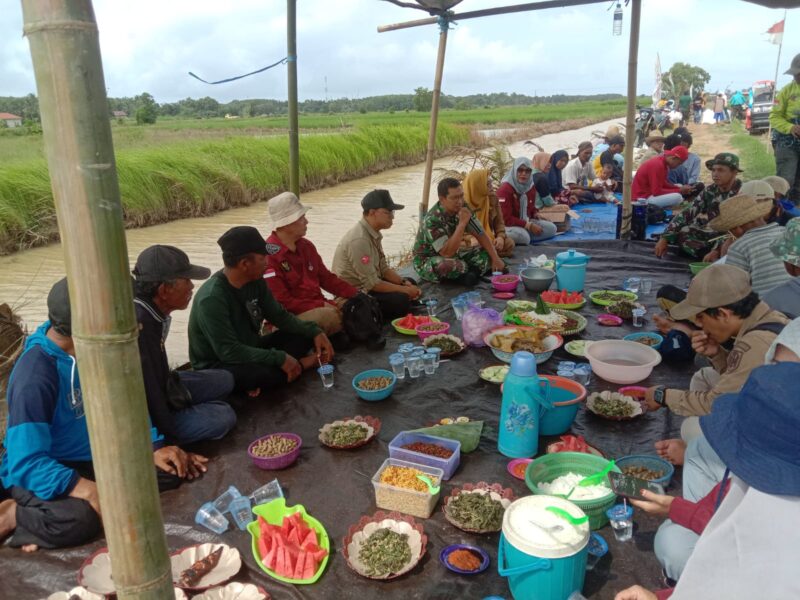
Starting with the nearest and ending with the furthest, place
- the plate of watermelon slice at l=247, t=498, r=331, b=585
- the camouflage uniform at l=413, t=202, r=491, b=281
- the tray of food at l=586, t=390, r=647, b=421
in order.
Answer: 1. the plate of watermelon slice at l=247, t=498, r=331, b=585
2. the tray of food at l=586, t=390, r=647, b=421
3. the camouflage uniform at l=413, t=202, r=491, b=281

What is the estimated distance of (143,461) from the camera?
2.98ft

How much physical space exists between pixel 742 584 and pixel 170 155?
42.8 ft

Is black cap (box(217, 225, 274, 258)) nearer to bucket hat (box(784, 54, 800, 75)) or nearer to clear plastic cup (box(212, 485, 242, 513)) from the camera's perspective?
clear plastic cup (box(212, 485, 242, 513))

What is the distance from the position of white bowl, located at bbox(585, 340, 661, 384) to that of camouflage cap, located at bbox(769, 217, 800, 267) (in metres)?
0.80

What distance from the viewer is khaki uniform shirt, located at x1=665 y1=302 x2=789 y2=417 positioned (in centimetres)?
215

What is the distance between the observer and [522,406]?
240cm

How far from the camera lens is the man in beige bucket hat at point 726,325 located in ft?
7.13

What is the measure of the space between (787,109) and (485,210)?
144 inches

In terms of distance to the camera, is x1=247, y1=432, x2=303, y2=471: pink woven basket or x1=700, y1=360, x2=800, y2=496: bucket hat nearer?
x1=700, y1=360, x2=800, y2=496: bucket hat

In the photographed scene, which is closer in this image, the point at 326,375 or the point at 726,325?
the point at 726,325

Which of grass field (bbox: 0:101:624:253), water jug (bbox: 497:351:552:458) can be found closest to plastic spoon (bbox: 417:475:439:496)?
water jug (bbox: 497:351:552:458)

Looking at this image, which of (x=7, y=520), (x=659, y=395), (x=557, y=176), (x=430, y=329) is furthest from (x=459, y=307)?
(x=557, y=176)

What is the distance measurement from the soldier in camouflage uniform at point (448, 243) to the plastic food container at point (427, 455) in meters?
2.84

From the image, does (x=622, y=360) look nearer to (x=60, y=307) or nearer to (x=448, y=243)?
(x=448, y=243)
